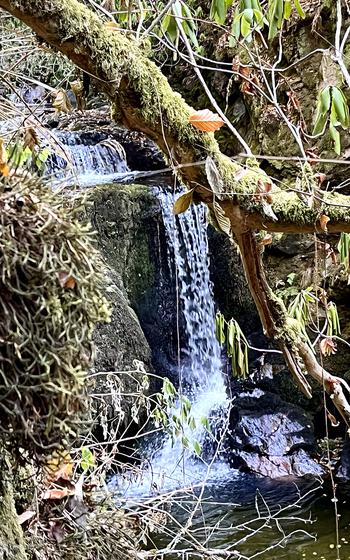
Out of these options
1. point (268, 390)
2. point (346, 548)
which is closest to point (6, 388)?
point (346, 548)

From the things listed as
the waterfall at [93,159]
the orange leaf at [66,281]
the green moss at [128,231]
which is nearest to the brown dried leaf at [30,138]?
the orange leaf at [66,281]

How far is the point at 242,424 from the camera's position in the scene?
5.41 metres

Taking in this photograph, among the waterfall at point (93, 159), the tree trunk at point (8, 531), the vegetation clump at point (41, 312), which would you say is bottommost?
the tree trunk at point (8, 531)

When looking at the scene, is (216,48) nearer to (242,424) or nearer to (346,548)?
(242,424)

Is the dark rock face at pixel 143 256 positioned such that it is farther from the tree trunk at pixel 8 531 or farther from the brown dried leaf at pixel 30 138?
the tree trunk at pixel 8 531

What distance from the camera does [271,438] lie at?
5277 millimetres

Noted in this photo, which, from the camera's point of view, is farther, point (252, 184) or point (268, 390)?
point (268, 390)

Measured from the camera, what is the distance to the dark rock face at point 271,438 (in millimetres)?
5098

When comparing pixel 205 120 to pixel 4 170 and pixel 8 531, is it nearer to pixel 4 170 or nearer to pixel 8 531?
pixel 4 170

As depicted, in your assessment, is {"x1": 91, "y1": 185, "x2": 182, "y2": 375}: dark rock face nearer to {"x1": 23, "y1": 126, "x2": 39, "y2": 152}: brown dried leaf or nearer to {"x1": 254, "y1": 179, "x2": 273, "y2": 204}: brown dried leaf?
{"x1": 23, "y1": 126, "x2": 39, "y2": 152}: brown dried leaf

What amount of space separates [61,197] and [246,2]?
107 centimetres

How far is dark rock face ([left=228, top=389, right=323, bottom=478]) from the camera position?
510 centimetres

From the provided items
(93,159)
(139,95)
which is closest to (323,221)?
(139,95)

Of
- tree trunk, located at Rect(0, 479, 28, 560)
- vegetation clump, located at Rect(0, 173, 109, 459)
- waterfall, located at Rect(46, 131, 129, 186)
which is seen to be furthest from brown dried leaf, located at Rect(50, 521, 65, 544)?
waterfall, located at Rect(46, 131, 129, 186)
